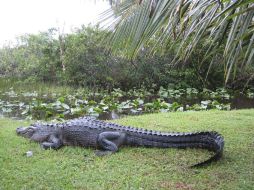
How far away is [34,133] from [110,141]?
1165 millimetres

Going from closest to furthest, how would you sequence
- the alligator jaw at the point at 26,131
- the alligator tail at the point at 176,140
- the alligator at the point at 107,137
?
the alligator tail at the point at 176,140, the alligator at the point at 107,137, the alligator jaw at the point at 26,131

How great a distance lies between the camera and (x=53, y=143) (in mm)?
4141

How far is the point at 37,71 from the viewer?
1611cm

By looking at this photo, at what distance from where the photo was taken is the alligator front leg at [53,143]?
411cm

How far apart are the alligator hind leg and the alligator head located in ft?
2.70

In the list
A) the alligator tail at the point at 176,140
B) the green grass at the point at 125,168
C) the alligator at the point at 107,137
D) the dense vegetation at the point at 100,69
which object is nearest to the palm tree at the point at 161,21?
the green grass at the point at 125,168

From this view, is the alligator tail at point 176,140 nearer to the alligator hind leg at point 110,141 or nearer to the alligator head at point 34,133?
the alligator hind leg at point 110,141

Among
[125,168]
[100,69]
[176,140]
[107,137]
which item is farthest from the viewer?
[100,69]

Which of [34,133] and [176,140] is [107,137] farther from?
[34,133]

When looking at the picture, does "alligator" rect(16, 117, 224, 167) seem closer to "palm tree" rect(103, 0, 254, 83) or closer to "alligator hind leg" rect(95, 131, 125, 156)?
"alligator hind leg" rect(95, 131, 125, 156)

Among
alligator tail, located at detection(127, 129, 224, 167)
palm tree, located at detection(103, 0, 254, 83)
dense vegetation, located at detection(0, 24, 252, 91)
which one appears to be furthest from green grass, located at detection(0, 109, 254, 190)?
dense vegetation, located at detection(0, 24, 252, 91)

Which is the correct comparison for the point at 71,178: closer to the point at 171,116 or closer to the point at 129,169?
the point at 129,169

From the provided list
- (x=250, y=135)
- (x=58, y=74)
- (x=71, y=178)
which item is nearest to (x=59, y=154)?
(x=71, y=178)

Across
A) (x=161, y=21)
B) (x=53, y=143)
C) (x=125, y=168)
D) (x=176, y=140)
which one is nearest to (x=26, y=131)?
(x=53, y=143)
